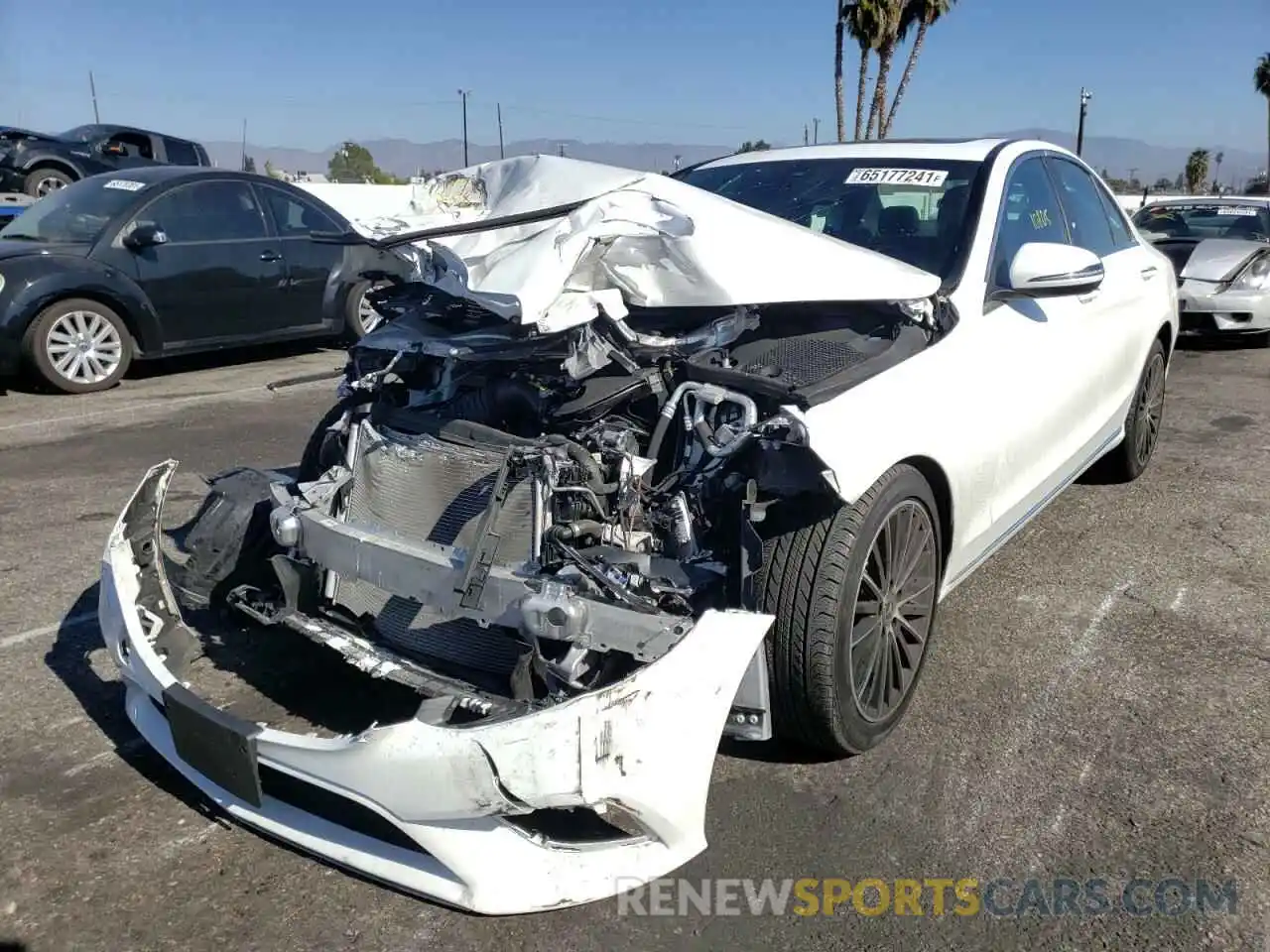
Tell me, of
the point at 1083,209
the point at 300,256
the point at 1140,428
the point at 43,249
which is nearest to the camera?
the point at 1083,209

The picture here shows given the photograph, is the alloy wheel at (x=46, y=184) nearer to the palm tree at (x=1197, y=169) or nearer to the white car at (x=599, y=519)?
the white car at (x=599, y=519)

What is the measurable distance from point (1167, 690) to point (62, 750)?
3449 mm

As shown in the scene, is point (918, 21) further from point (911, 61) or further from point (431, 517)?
point (431, 517)

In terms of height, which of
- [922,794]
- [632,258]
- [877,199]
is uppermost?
[877,199]

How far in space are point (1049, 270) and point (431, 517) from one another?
2.14 m

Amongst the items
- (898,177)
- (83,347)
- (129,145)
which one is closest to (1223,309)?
(898,177)

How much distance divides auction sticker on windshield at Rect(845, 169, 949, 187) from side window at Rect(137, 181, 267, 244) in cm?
621

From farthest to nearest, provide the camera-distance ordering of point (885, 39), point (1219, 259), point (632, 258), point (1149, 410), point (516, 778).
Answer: point (885, 39), point (1219, 259), point (1149, 410), point (632, 258), point (516, 778)

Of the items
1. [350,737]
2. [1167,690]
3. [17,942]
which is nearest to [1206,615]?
[1167,690]

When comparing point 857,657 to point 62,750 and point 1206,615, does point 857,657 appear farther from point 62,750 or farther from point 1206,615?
point 62,750

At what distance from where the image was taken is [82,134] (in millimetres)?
15977

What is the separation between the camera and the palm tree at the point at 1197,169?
55.1 metres

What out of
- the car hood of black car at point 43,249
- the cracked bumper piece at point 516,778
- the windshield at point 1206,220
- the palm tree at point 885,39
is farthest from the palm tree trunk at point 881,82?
the cracked bumper piece at point 516,778

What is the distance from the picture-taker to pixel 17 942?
7.29 feet
